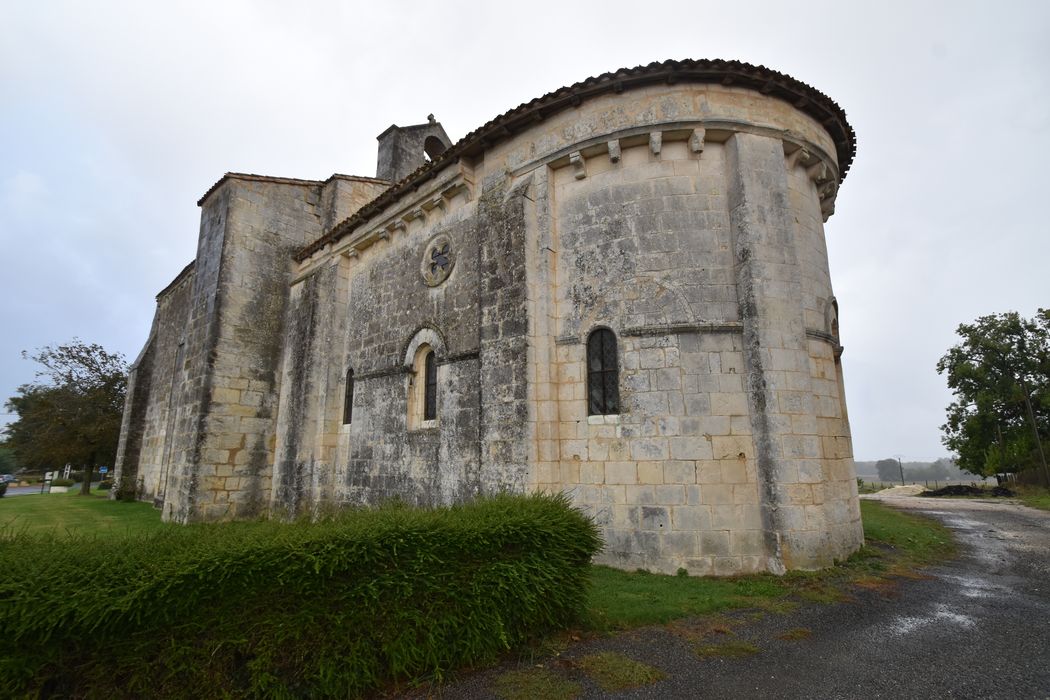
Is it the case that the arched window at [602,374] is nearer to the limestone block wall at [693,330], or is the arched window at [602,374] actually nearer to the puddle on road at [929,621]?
the limestone block wall at [693,330]

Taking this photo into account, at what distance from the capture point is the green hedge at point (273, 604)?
2.75 meters

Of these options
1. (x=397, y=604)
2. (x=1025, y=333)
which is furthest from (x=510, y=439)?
(x=1025, y=333)

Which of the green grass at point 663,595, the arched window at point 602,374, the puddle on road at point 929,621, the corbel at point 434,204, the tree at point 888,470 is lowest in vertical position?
the tree at point 888,470

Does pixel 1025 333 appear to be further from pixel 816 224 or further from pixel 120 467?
pixel 120 467

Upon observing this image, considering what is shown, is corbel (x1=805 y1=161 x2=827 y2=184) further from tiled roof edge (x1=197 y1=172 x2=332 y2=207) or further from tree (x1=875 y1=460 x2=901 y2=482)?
tree (x1=875 y1=460 x2=901 y2=482)

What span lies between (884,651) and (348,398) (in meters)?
10.9

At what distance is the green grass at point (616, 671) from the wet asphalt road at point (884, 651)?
9 cm

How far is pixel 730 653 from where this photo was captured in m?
4.21

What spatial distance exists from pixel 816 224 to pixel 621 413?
4963 millimetres

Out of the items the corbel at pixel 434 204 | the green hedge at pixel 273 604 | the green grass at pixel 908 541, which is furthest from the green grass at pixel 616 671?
the corbel at pixel 434 204

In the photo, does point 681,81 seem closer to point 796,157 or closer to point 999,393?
point 796,157

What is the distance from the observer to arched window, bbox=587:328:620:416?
7430 millimetres

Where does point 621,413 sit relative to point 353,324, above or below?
below

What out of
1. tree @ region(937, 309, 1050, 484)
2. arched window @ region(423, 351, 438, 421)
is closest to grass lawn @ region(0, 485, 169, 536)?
arched window @ region(423, 351, 438, 421)
